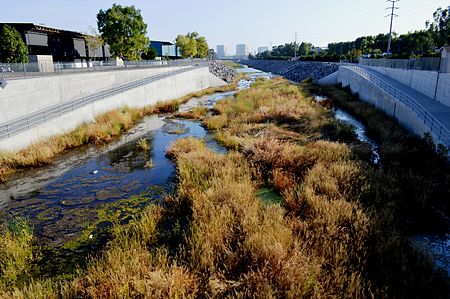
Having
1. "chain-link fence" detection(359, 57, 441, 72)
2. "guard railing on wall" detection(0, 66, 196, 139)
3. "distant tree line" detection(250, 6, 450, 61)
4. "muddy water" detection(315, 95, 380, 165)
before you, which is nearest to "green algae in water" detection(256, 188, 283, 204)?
"muddy water" detection(315, 95, 380, 165)

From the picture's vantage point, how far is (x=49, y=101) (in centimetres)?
2208

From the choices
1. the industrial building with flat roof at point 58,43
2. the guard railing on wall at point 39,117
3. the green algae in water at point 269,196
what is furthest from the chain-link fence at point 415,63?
the industrial building with flat roof at point 58,43

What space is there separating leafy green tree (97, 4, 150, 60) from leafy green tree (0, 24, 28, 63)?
1762cm

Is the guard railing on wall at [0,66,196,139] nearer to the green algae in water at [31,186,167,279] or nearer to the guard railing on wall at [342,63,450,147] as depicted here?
the green algae in water at [31,186,167,279]

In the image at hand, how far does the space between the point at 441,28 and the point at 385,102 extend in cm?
4263

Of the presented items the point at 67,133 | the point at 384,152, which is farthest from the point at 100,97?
the point at 384,152

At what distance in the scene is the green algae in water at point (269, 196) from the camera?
10484 mm

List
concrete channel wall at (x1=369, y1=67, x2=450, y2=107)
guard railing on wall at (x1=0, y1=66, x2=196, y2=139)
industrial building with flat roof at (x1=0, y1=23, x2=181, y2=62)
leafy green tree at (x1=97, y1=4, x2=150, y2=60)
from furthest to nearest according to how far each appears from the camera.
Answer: leafy green tree at (x1=97, y1=4, x2=150, y2=60), industrial building with flat roof at (x1=0, y1=23, x2=181, y2=62), concrete channel wall at (x1=369, y1=67, x2=450, y2=107), guard railing on wall at (x1=0, y1=66, x2=196, y2=139)

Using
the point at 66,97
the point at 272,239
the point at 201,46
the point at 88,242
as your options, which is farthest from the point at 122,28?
the point at 201,46

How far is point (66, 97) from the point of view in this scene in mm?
24438

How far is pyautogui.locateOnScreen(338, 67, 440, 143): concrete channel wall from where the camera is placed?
17156 millimetres

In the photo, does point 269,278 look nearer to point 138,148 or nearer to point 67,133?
point 138,148

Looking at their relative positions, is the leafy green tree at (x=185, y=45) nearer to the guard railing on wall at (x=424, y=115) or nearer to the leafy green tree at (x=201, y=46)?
the leafy green tree at (x=201, y=46)

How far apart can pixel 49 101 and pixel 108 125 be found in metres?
4.55
